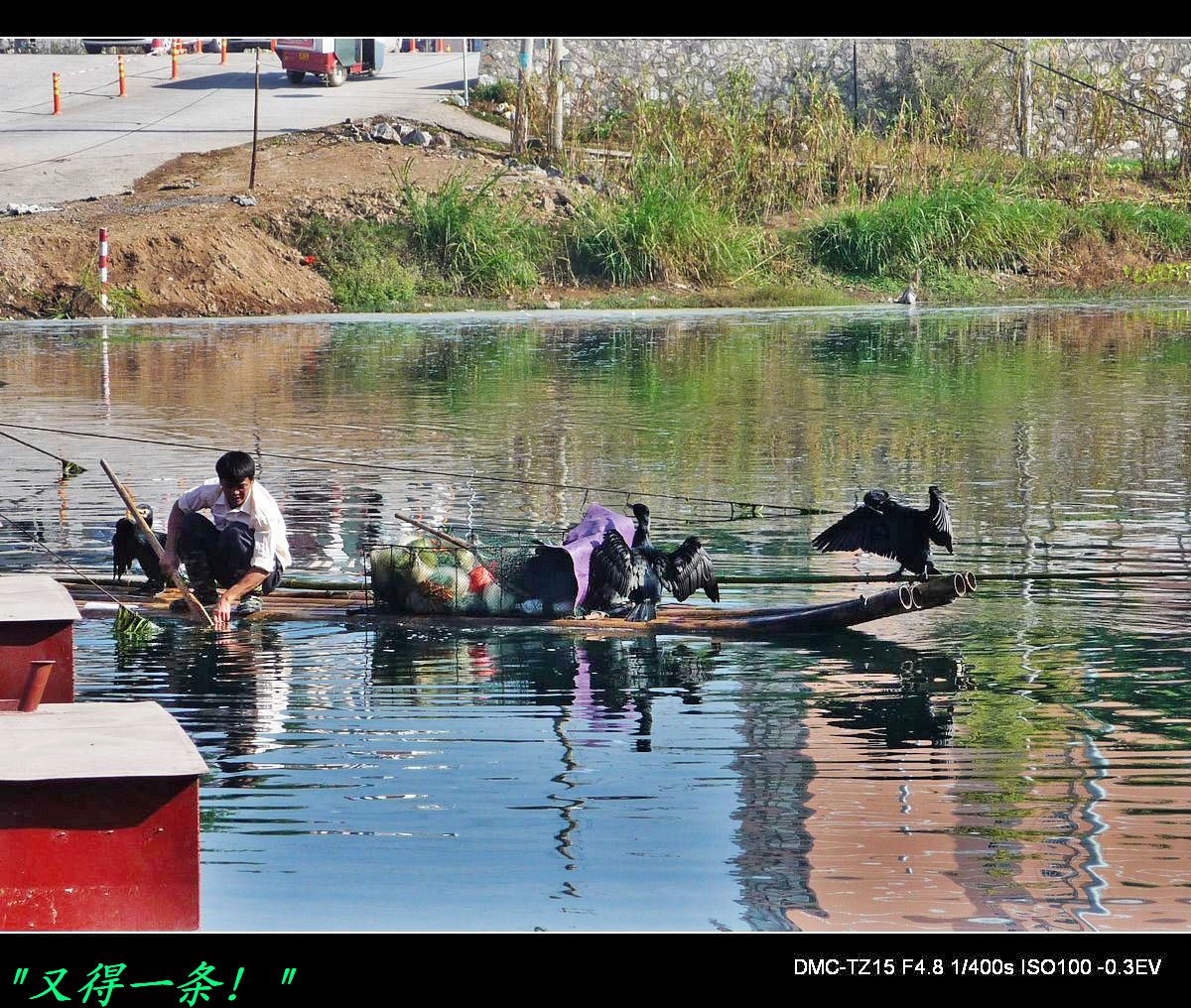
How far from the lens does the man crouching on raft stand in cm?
1044

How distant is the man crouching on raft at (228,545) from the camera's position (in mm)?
10438

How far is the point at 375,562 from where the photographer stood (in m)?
10.5

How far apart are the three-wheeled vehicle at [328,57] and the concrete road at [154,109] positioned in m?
0.31

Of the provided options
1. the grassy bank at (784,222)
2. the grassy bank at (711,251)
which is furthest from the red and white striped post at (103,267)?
the grassy bank at (784,222)

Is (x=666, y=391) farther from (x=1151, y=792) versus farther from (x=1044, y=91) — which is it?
(x=1044, y=91)

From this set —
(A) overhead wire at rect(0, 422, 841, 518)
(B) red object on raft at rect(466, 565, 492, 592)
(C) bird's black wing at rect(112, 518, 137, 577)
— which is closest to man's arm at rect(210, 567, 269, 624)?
(C) bird's black wing at rect(112, 518, 137, 577)

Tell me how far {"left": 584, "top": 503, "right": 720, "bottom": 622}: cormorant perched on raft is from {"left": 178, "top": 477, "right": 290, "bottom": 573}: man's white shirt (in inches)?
64.0

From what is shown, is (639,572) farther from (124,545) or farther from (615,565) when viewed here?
(124,545)

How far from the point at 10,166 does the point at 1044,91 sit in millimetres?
19189

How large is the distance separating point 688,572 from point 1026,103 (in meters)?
30.9

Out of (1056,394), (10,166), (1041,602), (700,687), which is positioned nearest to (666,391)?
(1056,394)

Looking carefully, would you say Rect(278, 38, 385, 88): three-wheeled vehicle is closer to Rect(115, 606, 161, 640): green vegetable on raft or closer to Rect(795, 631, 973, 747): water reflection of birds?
Rect(115, 606, 161, 640): green vegetable on raft

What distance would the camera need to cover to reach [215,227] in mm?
31344

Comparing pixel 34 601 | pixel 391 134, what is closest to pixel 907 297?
pixel 391 134
